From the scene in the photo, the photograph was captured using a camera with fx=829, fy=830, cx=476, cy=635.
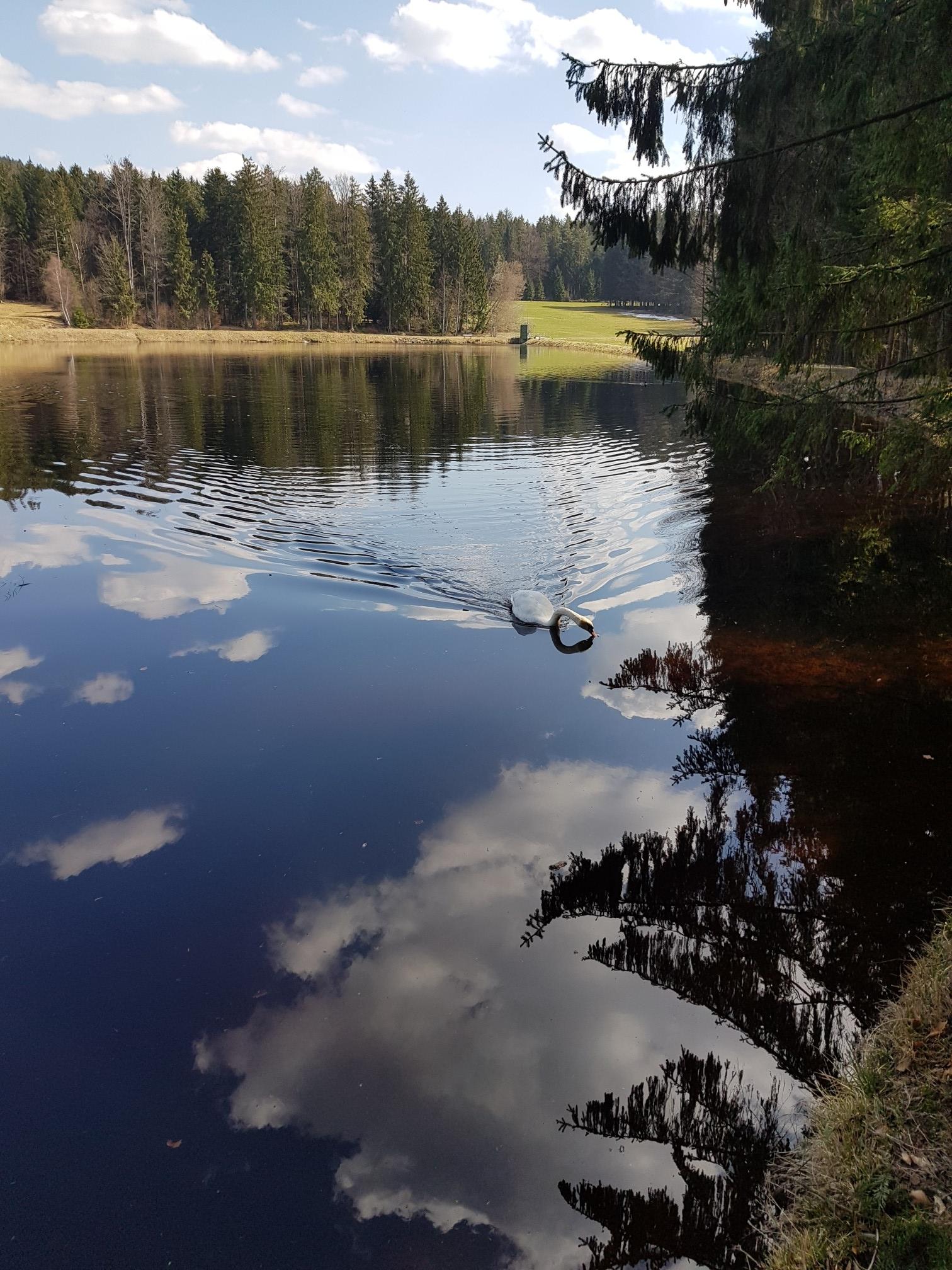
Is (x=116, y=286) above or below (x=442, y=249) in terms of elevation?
below

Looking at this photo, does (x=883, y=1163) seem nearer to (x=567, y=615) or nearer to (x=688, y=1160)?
(x=688, y=1160)

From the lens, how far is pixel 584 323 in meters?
102

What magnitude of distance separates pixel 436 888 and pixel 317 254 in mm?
84646

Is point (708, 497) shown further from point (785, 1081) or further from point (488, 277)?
point (488, 277)

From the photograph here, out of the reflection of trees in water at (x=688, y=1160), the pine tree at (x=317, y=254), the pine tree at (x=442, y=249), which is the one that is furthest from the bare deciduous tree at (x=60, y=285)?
the reflection of trees in water at (x=688, y=1160)

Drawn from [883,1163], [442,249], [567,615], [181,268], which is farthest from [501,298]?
[883,1163]

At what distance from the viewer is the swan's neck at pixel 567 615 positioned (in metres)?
10.2

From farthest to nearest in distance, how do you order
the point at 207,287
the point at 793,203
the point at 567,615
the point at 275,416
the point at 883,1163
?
1. the point at 207,287
2. the point at 275,416
3. the point at 567,615
4. the point at 793,203
5. the point at 883,1163

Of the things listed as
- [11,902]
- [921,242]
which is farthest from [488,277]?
[11,902]

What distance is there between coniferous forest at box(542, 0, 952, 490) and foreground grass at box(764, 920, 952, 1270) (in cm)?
556

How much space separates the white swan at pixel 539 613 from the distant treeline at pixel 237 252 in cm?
7349

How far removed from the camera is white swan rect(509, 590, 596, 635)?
33.6 ft

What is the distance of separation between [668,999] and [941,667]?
5.97 meters

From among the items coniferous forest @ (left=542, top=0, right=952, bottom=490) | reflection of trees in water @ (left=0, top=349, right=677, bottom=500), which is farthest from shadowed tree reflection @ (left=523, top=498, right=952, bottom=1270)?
reflection of trees in water @ (left=0, top=349, right=677, bottom=500)
